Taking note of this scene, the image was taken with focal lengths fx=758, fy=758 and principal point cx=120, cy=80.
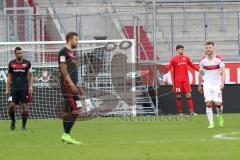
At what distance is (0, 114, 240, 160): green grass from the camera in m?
11.1

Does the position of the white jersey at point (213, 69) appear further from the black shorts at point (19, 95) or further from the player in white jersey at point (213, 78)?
the black shorts at point (19, 95)

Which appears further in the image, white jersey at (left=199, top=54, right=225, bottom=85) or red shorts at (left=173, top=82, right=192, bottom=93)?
red shorts at (left=173, top=82, right=192, bottom=93)

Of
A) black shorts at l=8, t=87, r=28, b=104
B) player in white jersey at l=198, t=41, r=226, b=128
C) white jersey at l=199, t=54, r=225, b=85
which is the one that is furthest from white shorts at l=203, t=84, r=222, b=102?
black shorts at l=8, t=87, r=28, b=104

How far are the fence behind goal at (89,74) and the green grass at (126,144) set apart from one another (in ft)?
23.0

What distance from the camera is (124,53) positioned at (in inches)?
1036

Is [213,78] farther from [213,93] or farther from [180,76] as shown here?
[180,76]

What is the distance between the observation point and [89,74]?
2538 cm

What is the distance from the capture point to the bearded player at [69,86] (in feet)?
44.4

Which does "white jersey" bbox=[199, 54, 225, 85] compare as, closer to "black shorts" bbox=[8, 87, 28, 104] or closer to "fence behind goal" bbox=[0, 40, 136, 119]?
"black shorts" bbox=[8, 87, 28, 104]

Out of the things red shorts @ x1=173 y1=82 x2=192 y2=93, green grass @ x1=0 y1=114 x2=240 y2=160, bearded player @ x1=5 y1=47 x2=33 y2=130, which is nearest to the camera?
green grass @ x1=0 y1=114 x2=240 y2=160

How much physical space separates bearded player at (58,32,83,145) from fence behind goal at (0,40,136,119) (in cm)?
1111

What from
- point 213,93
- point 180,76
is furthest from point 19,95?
point 180,76

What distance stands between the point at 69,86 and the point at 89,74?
38.6 feet

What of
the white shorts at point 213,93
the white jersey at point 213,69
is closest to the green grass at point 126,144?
the white shorts at point 213,93
